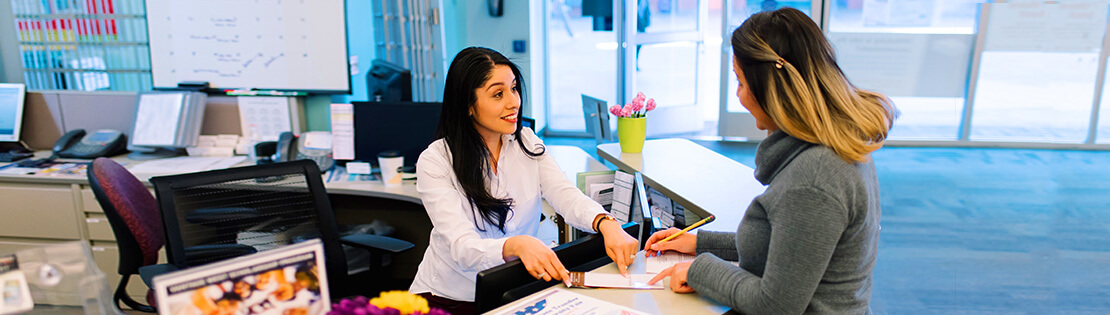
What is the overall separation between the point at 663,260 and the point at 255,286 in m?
0.84

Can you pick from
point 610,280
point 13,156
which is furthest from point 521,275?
point 13,156

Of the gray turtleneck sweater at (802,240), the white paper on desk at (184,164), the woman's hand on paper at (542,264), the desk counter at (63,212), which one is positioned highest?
the gray turtleneck sweater at (802,240)

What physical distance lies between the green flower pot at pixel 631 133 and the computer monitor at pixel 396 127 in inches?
30.3

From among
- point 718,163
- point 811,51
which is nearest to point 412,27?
point 718,163

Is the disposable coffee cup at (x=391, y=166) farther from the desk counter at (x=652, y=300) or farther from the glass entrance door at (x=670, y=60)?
the glass entrance door at (x=670, y=60)

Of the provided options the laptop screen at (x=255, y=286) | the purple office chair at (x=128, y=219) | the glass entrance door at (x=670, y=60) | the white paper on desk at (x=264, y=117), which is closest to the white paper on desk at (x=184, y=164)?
the white paper on desk at (x=264, y=117)

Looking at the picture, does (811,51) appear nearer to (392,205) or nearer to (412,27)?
(392,205)

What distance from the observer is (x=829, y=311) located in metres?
1.07

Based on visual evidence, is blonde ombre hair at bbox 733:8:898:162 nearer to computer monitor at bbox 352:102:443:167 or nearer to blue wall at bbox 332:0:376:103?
computer monitor at bbox 352:102:443:167

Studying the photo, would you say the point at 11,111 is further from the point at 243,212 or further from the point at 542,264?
the point at 542,264

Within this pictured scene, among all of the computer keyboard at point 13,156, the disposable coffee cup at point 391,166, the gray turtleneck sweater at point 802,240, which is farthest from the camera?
the computer keyboard at point 13,156

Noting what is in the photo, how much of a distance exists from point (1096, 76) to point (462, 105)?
16.3 feet

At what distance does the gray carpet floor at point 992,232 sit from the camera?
114 inches

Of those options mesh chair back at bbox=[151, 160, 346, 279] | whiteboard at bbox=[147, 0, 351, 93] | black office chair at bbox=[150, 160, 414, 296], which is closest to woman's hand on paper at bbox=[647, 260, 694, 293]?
black office chair at bbox=[150, 160, 414, 296]
